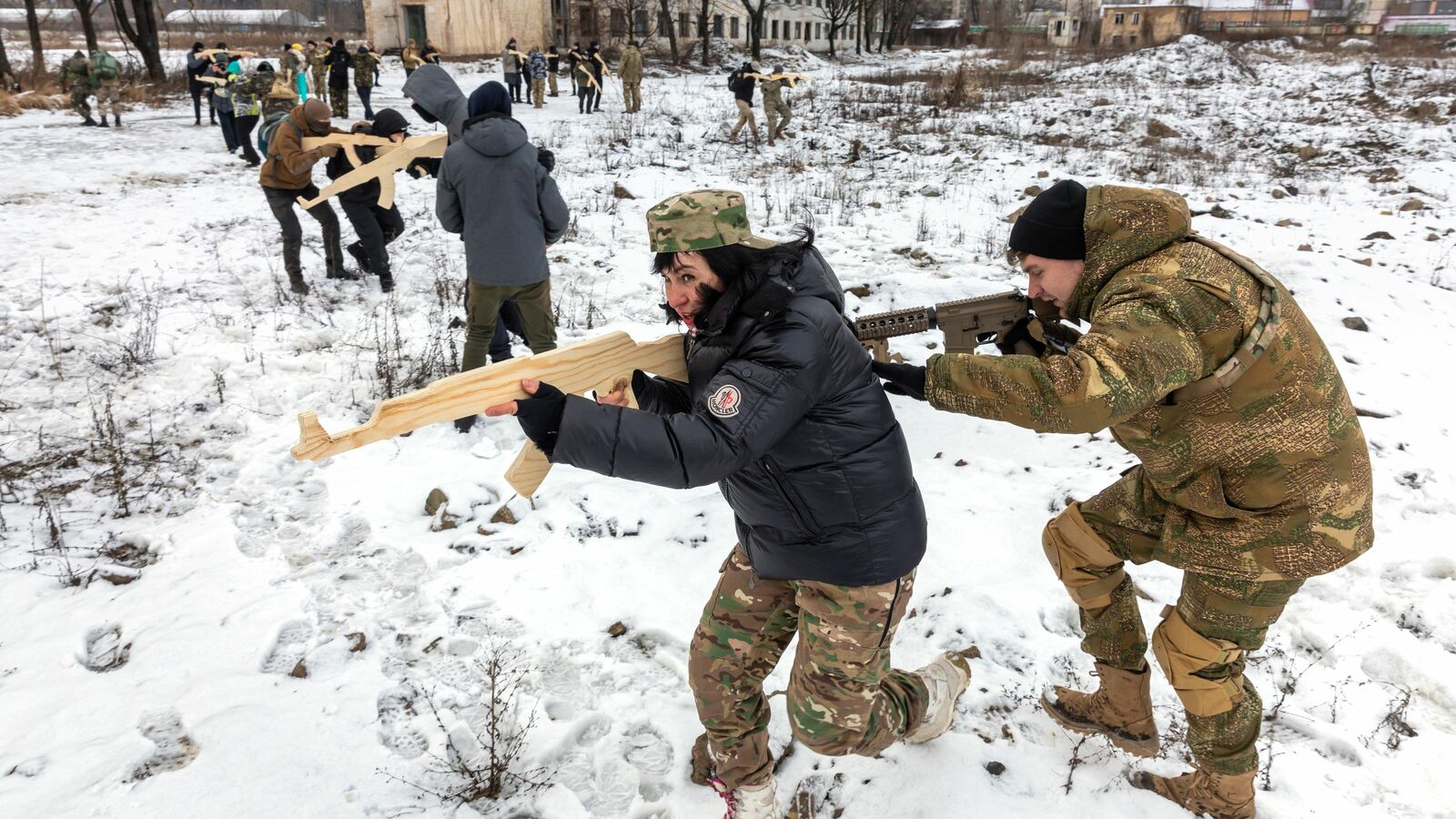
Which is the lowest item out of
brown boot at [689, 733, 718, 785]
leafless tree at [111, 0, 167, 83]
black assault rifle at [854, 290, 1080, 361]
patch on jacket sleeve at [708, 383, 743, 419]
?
brown boot at [689, 733, 718, 785]

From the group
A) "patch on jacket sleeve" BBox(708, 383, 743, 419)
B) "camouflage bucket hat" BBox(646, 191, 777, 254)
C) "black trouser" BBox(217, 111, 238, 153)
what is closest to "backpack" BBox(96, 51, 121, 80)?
"black trouser" BBox(217, 111, 238, 153)

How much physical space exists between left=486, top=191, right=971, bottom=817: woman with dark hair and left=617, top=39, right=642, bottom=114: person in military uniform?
694 inches

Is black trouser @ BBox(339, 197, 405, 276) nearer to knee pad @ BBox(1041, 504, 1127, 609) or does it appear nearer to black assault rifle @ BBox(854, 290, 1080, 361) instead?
black assault rifle @ BBox(854, 290, 1080, 361)

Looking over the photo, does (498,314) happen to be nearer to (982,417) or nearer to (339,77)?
(982,417)

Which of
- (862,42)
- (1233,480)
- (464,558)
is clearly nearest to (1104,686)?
(1233,480)

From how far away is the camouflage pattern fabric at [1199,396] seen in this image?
1.79 metres

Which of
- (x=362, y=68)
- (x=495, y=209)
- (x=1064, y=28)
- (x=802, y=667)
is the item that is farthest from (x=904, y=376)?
(x=1064, y=28)

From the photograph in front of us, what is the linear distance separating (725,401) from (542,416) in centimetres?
42

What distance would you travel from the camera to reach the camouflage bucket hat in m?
1.87

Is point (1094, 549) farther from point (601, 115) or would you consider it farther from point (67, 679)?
point (601, 115)

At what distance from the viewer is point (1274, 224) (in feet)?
31.7

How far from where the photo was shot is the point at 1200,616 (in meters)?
2.26

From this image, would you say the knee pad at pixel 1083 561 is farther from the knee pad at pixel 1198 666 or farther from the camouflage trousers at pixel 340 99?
the camouflage trousers at pixel 340 99

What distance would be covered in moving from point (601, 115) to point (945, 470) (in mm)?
16731
